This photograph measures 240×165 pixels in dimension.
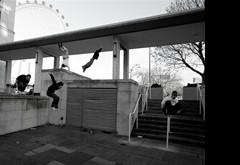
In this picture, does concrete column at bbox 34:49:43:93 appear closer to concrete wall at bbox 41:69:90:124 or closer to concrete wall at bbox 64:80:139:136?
concrete wall at bbox 41:69:90:124

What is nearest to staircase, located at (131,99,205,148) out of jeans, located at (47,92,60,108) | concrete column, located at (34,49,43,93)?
jeans, located at (47,92,60,108)

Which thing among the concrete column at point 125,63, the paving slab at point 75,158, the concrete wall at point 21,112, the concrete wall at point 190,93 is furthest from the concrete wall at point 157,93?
the paving slab at point 75,158

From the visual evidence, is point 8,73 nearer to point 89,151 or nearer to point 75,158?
point 89,151

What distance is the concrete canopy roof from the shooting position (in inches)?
299

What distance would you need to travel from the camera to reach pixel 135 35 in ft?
30.9

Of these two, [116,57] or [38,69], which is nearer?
[116,57]

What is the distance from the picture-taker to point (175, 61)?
1873cm

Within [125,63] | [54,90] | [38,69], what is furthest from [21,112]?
[125,63]

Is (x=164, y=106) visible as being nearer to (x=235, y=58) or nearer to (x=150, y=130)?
(x=150, y=130)

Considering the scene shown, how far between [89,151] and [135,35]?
735cm

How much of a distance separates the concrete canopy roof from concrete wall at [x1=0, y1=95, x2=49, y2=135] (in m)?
4.62

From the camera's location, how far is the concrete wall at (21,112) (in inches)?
259

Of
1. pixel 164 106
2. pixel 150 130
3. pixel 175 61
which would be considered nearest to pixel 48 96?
pixel 150 130

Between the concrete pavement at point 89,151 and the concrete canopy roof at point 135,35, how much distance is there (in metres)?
6.13
